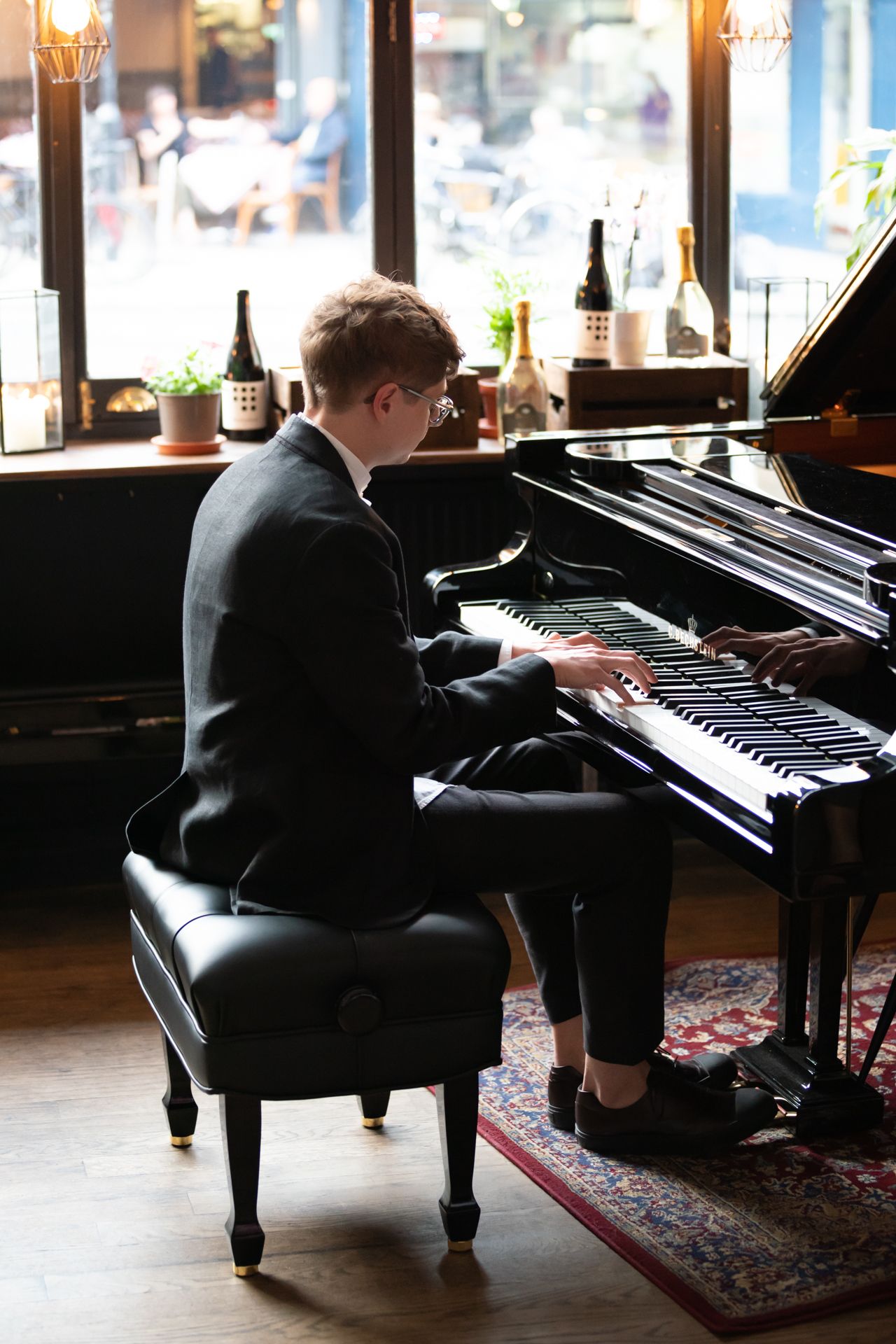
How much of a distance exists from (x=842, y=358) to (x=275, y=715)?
1.54m

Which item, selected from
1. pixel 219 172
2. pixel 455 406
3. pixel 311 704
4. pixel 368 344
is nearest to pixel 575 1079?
pixel 311 704

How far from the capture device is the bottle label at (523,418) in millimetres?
3828

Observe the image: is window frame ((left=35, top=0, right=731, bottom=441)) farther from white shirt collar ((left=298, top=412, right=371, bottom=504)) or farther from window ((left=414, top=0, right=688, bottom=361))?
white shirt collar ((left=298, top=412, right=371, bottom=504))

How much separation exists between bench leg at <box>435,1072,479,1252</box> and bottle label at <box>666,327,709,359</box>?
2.21m

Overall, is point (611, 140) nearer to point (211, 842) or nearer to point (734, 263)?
point (734, 263)

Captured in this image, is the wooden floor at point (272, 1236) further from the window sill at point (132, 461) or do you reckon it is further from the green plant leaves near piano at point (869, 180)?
the green plant leaves near piano at point (869, 180)

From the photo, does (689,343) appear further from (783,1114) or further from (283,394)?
(783,1114)

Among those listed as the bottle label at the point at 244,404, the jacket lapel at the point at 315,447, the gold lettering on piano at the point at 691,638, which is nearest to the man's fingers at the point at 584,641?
the gold lettering on piano at the point at 691,638

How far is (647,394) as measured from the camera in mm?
3852

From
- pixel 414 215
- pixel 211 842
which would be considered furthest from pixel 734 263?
pixel 211 842

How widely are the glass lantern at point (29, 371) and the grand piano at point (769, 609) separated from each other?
112 cm

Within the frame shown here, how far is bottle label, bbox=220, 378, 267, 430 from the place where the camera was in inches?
154

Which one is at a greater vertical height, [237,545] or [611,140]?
[611,140]

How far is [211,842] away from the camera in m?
2.30
